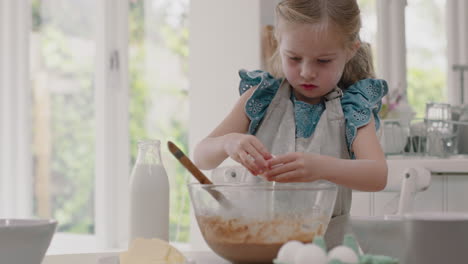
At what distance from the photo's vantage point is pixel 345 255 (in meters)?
0.56

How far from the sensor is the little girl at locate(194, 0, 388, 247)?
115cm

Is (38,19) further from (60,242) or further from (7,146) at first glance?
(60,242)

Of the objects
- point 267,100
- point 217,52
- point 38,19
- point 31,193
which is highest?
point 38,19

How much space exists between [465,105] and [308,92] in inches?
57.3

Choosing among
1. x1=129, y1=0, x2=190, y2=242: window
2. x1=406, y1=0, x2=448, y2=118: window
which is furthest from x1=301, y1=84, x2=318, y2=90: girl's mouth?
x1=129, y1=0, x2=190, y2=242: window

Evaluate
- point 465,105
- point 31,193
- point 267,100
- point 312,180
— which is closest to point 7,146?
point 31,193

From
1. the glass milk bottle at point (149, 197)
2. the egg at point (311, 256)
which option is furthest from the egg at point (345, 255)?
the glass milk bottle at point (149, 197)

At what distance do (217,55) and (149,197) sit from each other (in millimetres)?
2145

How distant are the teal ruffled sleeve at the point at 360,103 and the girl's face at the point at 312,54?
87mm

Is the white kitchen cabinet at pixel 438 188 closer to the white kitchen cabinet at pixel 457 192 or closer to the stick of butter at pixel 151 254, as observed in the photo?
the white kitchen cabinet at pixel 457 192

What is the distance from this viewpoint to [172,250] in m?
0.85

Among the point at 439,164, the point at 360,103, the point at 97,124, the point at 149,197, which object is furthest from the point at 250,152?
the point at 97,124

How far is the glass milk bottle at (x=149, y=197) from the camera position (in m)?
1.08

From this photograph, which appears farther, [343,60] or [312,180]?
[343,60]
